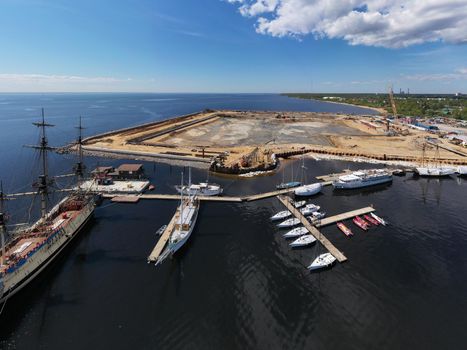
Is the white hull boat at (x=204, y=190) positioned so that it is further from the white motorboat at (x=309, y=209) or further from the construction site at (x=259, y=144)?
the white motorboat at (x=309, y=209)

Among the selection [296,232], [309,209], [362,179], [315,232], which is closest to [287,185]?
[309,209]

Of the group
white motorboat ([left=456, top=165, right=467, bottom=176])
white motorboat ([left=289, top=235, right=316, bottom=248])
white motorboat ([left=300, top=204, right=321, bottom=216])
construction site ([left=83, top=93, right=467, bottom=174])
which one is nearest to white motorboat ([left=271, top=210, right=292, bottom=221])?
white motorboat ([left=300, top=204, right=321, bottom=216])

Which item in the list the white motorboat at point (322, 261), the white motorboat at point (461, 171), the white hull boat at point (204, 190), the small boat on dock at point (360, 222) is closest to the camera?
the white motorboat at point (322, 261)

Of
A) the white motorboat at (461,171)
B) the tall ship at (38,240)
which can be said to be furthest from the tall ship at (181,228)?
the white motorboat at (461,171)

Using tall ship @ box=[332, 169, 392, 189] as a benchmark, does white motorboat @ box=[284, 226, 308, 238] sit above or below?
below

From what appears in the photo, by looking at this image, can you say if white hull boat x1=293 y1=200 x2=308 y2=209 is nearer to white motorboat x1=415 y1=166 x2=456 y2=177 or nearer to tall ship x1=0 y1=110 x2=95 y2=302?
tall ship x1=0 y1=110 x2=95 y2=302


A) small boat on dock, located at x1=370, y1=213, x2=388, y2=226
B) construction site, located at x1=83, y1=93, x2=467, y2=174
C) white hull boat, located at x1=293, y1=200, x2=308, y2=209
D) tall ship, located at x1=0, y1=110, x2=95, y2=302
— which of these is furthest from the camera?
construction site, located at x1=83, y1=93, x2=467, y2=174
